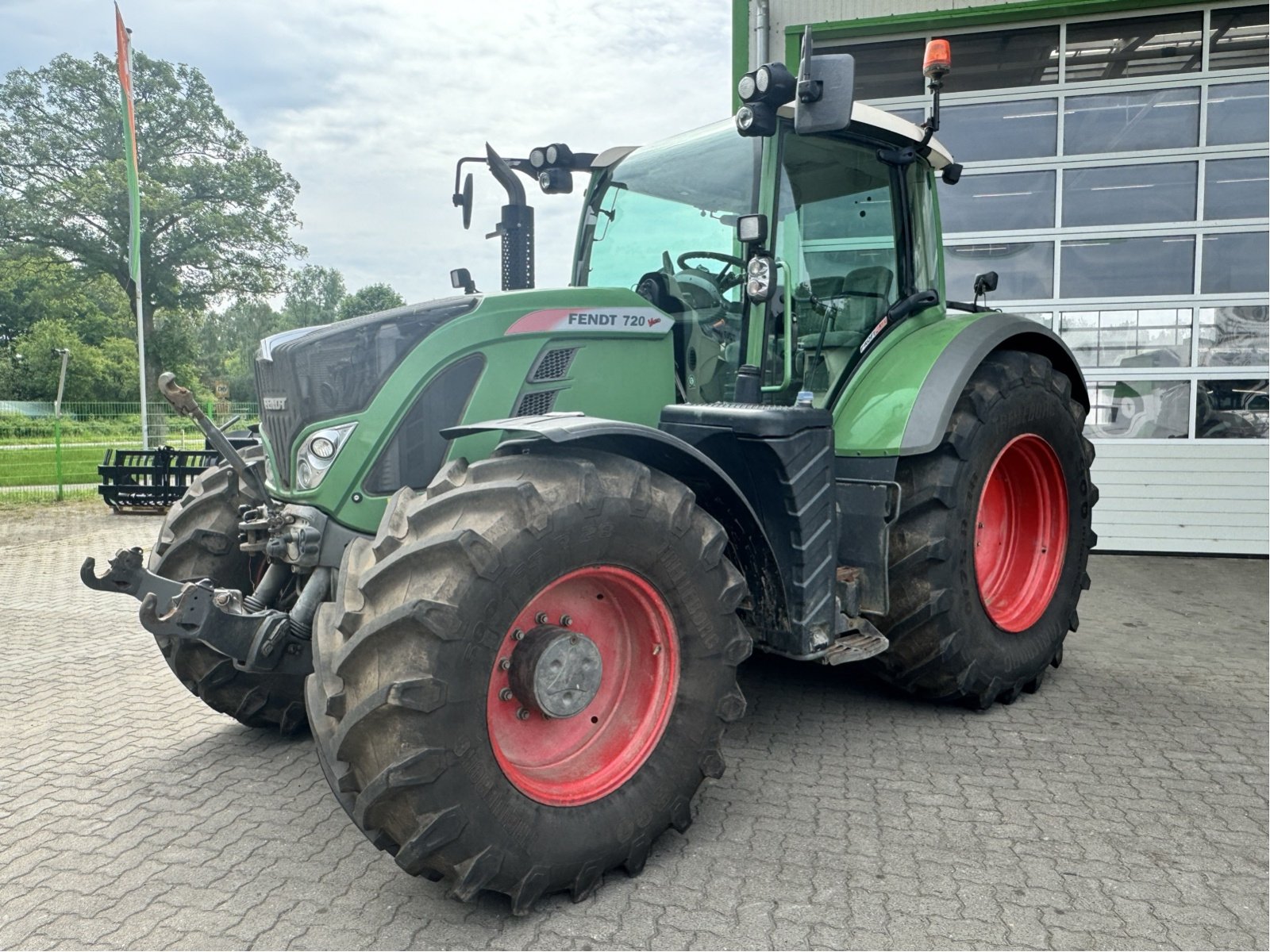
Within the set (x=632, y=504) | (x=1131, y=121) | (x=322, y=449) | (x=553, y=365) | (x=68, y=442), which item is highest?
(x=1131, y=121)

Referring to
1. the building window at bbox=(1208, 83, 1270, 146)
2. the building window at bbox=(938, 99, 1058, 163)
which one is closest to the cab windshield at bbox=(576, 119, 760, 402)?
the building window at bbox=(938, 99, 1058, 163)

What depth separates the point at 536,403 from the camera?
9.77 feet

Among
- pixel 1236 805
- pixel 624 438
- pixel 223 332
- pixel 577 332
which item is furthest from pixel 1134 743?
pixel 223 332

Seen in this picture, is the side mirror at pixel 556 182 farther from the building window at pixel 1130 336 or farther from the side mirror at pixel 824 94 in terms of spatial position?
the building window at pixel 1130 336

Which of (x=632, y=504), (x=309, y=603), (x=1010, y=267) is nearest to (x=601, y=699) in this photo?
(x=632, y=504)

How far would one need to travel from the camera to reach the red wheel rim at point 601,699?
247cm

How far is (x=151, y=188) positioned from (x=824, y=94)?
31.6m

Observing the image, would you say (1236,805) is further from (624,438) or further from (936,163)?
(936,163)

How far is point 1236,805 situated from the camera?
299 centimetres

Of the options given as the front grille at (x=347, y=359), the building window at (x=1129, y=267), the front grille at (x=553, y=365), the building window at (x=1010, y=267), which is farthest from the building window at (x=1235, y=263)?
the front grille at (x=347, y=359)

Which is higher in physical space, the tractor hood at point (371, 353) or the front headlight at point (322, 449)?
the tractor hood at point (371, 353)

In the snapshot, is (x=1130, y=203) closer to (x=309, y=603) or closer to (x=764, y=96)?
(x=764, y=96)

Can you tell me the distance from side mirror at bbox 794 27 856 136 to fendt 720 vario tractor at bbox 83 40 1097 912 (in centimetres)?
1

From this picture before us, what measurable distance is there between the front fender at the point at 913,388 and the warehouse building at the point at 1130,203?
442cm
